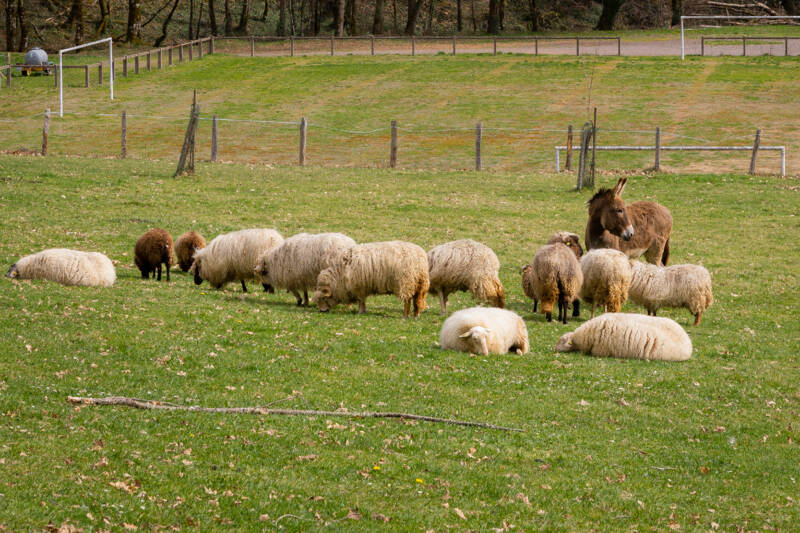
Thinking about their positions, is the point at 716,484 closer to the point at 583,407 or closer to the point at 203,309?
the point at 583,407

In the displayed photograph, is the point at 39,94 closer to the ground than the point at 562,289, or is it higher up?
higher up

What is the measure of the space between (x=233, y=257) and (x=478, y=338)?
5914 millimetres

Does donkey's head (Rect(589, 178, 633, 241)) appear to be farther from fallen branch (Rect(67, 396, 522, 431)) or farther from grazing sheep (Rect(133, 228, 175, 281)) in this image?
fallen branch (Rect(67, 396, 522, 431))

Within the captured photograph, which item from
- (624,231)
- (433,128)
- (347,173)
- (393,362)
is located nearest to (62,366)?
(393,362)

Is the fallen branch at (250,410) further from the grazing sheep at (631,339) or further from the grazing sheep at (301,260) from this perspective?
the grazing sheep at (301,260)

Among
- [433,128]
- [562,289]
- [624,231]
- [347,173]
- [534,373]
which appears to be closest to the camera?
[534,373]

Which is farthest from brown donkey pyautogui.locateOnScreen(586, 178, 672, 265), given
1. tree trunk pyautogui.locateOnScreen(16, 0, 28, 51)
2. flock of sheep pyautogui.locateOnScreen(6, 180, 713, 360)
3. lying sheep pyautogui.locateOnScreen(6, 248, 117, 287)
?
tree trunk pyautogui.locateOnScreen(16, 0, 28, 51)

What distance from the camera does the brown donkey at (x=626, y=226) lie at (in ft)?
58.9

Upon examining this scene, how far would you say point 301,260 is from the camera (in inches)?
599

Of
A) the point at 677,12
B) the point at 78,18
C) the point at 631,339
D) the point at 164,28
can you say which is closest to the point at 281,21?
the point at 164,28

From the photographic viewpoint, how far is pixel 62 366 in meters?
9.97

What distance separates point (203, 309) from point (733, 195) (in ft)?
67.4

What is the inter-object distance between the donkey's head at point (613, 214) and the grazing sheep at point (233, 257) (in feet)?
20.1

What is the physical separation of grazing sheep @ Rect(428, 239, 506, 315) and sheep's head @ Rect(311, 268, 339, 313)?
1.66m
